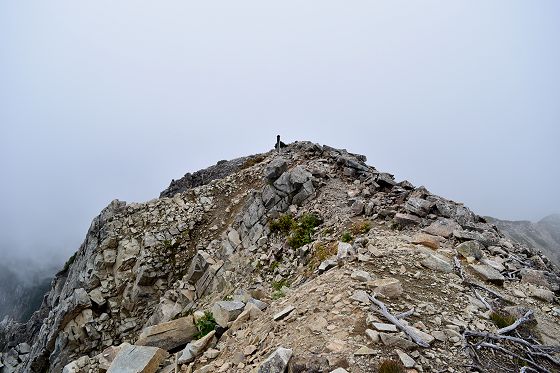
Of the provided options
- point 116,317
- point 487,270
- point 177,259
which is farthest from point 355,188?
point 116,317

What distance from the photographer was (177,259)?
20812 mm

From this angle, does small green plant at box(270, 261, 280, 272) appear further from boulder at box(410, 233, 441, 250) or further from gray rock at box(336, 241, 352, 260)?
boulder at box(410, 233, 441, 250)

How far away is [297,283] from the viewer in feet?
37.5

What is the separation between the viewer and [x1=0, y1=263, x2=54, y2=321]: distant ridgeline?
85688mm

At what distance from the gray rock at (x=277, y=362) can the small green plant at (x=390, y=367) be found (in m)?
1.57

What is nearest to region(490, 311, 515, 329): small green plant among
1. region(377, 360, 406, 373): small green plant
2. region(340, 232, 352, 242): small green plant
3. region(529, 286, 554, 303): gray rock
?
region(529, 286, 554, 303): gray rock

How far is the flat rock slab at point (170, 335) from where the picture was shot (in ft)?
29.5

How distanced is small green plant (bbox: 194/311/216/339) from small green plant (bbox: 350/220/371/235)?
692 centimetres

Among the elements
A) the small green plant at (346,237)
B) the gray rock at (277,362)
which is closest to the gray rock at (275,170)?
the small green plant at (346,237)

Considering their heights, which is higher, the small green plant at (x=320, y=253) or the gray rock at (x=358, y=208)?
the gray rock at (x=358, y=208)

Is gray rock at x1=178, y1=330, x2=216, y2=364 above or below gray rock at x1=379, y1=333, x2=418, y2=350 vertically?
below

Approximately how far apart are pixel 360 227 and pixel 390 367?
8.70 m

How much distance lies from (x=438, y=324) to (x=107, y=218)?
880 inches

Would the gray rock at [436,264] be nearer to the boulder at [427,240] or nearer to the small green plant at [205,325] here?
the boulder at [427,240]
